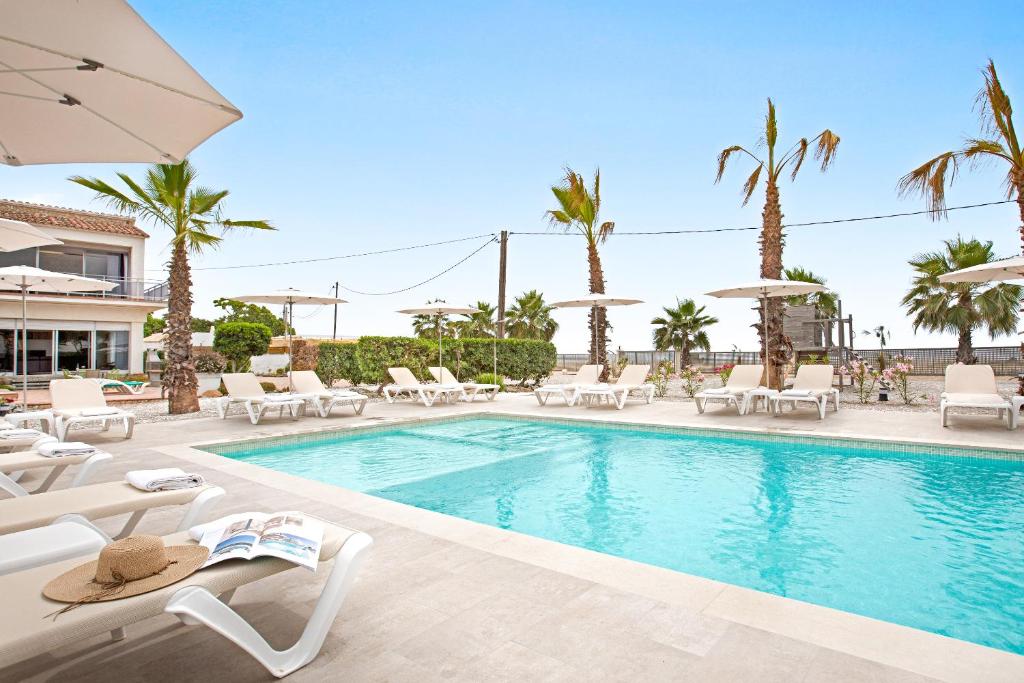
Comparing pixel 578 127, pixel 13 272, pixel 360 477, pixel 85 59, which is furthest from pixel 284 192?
pixel 85 59

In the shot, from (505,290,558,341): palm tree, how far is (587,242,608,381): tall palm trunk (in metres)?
12.6

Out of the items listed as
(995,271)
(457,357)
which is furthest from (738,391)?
(457,357)

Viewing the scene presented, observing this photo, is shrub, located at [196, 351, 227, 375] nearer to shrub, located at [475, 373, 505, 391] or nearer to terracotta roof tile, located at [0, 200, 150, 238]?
terracotta roof tile, located at [0, 200, 150, 238]

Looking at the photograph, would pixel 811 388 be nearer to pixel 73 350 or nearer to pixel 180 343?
pixel 180 343

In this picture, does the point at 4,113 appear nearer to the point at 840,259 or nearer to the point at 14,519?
the point at 14,519

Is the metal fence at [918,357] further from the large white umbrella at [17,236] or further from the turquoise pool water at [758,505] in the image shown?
the large white umbrella at [17,236]

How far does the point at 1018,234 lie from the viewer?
9922mm

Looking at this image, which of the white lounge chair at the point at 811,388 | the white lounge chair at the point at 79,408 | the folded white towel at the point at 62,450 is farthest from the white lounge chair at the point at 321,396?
the white lounge chair at the point at 811,388

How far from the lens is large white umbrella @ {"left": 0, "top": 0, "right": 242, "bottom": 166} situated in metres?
2.80

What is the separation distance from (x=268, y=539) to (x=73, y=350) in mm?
24505

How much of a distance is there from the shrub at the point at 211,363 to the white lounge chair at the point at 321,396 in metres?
14.1

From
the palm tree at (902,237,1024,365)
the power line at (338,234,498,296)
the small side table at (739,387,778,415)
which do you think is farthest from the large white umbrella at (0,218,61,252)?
the palm tree at (902,237,1024,365)

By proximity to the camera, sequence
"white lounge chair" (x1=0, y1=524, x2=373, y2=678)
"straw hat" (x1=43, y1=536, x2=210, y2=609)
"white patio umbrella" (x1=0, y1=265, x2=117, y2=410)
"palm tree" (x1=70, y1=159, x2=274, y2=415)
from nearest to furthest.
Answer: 1. "white lounge chair" (x1=0, y1=524, x2=373, y2=678)
2. "straw hat" (x1=43, y1=536, x2=210, y2=609)
3. "white patio umbrella" (x1=0, y1=265, x2=117, y2=410)
4. "palm tree" (x1=70, y1=159, x2=274, y2=415)

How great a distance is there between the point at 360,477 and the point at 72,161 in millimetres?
3985
